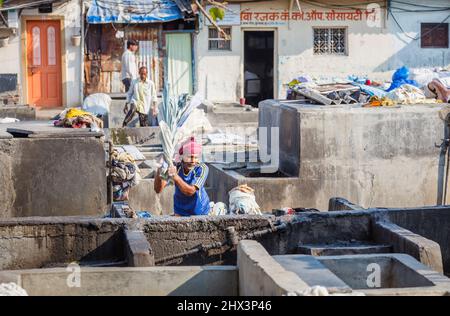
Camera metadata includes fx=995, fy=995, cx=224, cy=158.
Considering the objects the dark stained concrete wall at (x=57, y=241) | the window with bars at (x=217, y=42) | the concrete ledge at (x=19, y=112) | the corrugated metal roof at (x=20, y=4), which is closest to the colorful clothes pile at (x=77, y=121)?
the dark stained concrete wall at (x=57, y=241)

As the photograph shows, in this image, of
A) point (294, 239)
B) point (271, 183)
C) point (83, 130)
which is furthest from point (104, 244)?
point (271, 183)

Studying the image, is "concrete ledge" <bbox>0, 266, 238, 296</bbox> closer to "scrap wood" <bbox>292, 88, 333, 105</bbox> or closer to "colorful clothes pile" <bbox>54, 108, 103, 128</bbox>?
"colorful clothes pile" <bbox>54, 108, 103, 128</bbox>

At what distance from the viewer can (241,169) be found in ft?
45.9

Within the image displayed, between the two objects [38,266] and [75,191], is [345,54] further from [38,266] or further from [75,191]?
[38,266]

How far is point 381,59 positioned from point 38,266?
749 inches

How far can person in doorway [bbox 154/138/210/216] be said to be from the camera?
962cm

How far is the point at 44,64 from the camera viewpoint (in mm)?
24703

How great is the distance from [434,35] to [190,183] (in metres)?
18.5

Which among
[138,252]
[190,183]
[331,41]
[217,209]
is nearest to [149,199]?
[217,209]

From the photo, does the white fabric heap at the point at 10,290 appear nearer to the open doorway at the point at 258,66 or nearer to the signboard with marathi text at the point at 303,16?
the signboard with marathi text at the point at 303,16

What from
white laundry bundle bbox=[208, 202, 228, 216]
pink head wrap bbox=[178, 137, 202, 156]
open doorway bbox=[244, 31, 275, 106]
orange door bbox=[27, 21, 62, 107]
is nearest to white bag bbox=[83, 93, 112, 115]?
orange door bbox=[27, 21, 62, 107]

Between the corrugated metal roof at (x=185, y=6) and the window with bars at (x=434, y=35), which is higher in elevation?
the corrugated metal roof at (x=185, y=6)

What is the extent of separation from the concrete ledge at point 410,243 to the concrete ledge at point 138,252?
221 centimetres

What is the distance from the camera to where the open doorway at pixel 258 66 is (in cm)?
2695
